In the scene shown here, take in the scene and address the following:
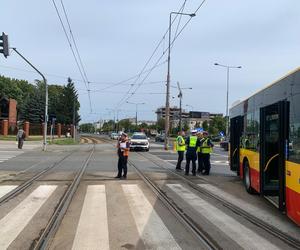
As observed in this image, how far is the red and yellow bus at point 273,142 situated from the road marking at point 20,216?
4713 mm

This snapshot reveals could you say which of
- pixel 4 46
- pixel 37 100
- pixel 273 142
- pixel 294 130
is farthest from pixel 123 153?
pixel 37 100

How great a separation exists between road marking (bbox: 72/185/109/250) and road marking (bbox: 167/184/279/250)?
2.03m

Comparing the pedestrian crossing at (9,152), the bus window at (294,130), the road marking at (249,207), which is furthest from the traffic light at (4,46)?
the bus window at (294,130)

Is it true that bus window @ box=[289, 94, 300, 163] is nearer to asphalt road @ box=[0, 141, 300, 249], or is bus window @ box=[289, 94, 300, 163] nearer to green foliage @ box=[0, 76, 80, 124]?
asphalt road @ box=[0, 141, 300, 249]

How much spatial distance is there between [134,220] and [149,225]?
0.53 meters

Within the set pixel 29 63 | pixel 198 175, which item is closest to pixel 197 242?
pixel 198 175

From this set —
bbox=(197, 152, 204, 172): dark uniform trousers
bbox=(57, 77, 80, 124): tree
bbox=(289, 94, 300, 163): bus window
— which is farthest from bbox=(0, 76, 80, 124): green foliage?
bbox=(289, 94, 300, 163): bus window

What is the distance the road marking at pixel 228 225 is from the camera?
25.4 ft

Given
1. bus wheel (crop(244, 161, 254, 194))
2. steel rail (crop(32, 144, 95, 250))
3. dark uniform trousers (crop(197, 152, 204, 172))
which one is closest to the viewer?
steel rail (crop(32, 144, 95, 250))

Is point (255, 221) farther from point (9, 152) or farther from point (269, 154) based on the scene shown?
point (9, 152)

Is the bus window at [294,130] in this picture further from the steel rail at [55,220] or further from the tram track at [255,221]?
the steel rail at [55,220]

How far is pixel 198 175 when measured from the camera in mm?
19094

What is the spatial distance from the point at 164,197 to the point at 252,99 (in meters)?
3.60

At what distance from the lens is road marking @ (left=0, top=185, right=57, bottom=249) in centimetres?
809
